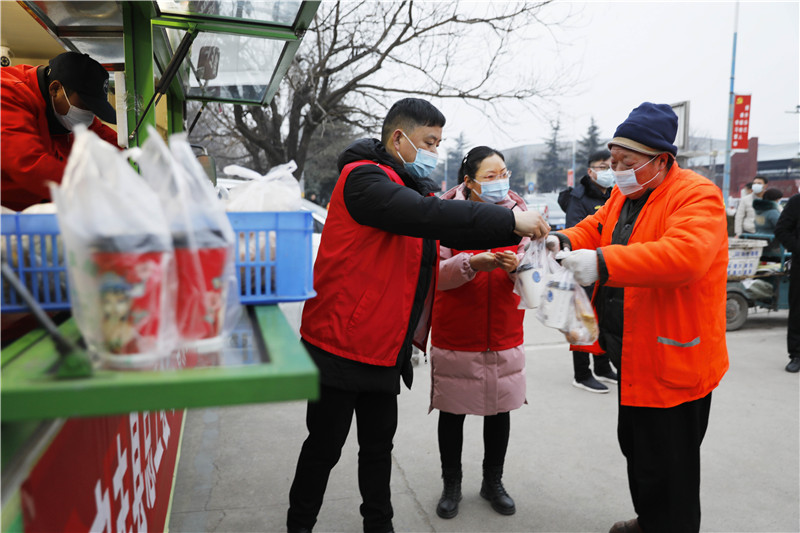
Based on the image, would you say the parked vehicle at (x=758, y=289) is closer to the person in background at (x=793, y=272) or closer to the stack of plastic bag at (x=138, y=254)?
the person in background at (x=793, y=272)

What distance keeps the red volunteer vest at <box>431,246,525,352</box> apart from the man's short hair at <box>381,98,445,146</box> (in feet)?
2.84

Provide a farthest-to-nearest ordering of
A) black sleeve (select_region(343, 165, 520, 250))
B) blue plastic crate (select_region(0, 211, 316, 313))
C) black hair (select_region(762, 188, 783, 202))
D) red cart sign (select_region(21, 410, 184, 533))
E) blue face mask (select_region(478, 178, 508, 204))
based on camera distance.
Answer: black hair (select_region(762, 188, 783, 202)) → blue face mask (select_region(478, 178, 508, 204)) → black sleeve (select_region(343, 165, 520, 250)) → blue plastic crate (select_region(0, 211, 316, 313)) → red cart sign (select_region(21, 410, 184, 533))

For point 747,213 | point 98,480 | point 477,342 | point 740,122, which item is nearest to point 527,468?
point 477,342

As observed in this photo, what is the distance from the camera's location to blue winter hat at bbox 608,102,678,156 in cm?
246

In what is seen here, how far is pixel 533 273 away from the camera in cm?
270

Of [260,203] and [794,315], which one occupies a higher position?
[260,203]

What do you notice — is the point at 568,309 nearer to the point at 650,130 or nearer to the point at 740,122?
the point at 650,130

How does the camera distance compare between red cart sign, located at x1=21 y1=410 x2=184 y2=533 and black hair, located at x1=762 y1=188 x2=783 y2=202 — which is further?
black hair, located at x1=762 y1=188 x2=783 y2=202

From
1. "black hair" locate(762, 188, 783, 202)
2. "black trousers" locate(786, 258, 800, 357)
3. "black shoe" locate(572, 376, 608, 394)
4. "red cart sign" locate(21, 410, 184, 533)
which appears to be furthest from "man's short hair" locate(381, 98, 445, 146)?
"black hair" locate(762, 188, 783, 202)

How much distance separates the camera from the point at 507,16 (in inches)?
385

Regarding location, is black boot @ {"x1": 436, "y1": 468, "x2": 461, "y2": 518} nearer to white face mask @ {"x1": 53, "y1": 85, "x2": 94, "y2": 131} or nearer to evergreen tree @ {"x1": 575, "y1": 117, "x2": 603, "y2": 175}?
white face mask @ {"x1": 53, "y1": 85, "x2": 94, "y2": 131}

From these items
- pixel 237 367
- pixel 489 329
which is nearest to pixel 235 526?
pixel 489 329

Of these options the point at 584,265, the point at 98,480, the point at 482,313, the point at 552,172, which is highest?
the point at 552,172

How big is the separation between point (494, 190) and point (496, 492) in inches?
66.4
